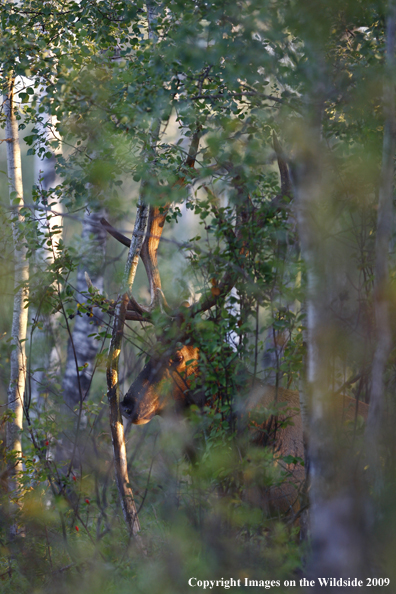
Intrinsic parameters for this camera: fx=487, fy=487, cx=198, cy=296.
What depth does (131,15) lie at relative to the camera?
3.36 metres

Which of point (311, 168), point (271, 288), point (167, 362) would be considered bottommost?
point (167, 362)

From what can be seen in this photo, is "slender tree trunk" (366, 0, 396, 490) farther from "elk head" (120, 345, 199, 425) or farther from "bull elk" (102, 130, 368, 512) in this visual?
"elk head" (120, 345, 199, 425)

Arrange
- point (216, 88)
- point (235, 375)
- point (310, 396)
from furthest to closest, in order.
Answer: point (216, 88) < point (235, 375) < point (310, 396)

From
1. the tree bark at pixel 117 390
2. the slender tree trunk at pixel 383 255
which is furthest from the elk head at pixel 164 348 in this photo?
the slender tree trunk at pixel 383 255

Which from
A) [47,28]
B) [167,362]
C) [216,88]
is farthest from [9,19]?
[167,362]

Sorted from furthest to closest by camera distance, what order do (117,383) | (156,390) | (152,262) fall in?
1. (152,262)
2. (156,390)
3. (117,383)

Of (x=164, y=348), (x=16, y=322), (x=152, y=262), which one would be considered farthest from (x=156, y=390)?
(x=16, y=322)

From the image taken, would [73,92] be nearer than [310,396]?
No

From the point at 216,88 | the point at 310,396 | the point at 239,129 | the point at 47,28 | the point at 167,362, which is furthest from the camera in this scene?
the point at 47,28

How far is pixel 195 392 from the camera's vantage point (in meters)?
3.64

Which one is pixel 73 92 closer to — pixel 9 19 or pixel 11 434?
pixel 9 19

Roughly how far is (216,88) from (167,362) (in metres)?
2.17

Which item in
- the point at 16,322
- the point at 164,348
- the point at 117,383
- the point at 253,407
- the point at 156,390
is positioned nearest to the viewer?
the point at 253,407
